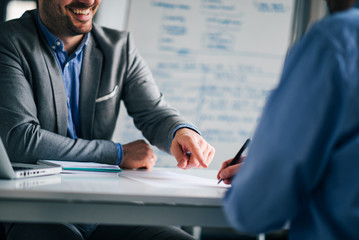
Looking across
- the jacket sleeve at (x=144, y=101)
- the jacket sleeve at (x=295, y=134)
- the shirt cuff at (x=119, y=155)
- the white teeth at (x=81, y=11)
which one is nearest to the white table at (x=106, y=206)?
the jacket sleeve at (x=295, y=134)

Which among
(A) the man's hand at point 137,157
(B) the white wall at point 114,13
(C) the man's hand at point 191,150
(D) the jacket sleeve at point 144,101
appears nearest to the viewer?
(C) the man's hand at point 191,150

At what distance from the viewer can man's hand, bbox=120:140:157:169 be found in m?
1.47

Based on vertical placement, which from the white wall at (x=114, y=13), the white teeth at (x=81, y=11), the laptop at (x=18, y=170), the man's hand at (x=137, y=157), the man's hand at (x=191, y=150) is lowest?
the man's hand at (x=137, y=157)

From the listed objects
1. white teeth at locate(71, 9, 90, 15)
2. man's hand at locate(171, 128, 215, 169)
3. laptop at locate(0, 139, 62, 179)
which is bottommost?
man's hand at locate(171, 128, 215, 169)

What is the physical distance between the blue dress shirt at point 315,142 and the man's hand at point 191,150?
70cm

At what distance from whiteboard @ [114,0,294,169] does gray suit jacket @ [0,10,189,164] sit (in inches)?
41.1

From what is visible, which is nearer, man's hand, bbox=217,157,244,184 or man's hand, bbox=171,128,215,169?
→ man's hand, bbox=217,157,244,184

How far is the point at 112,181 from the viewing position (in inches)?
43.2

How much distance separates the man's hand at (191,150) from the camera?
1.37 meters

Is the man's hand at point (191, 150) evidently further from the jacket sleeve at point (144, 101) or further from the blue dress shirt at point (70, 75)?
the blue dress shirt at point (70, 75)

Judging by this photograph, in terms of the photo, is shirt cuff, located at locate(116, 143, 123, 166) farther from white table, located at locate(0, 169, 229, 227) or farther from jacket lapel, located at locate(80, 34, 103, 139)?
white table, located at locate(0, 169, 229, 227)

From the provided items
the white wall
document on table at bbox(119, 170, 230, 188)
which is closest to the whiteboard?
the white wall

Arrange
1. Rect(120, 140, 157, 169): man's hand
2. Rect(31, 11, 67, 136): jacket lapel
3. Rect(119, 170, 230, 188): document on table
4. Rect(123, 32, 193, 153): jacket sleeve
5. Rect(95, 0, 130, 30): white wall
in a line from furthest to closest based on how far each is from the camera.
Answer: Rect(95, 0, 130, 30): white wall < Rect(123, 32, 193, 153): jacket sleeve < Rect(31, 11, 67, 136): jacket lapel < Rect(120, 140, 157, 169): man's hand < Rect(119, 170, 230, 188): document on table

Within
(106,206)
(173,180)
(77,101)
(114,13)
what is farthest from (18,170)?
(114,13)
